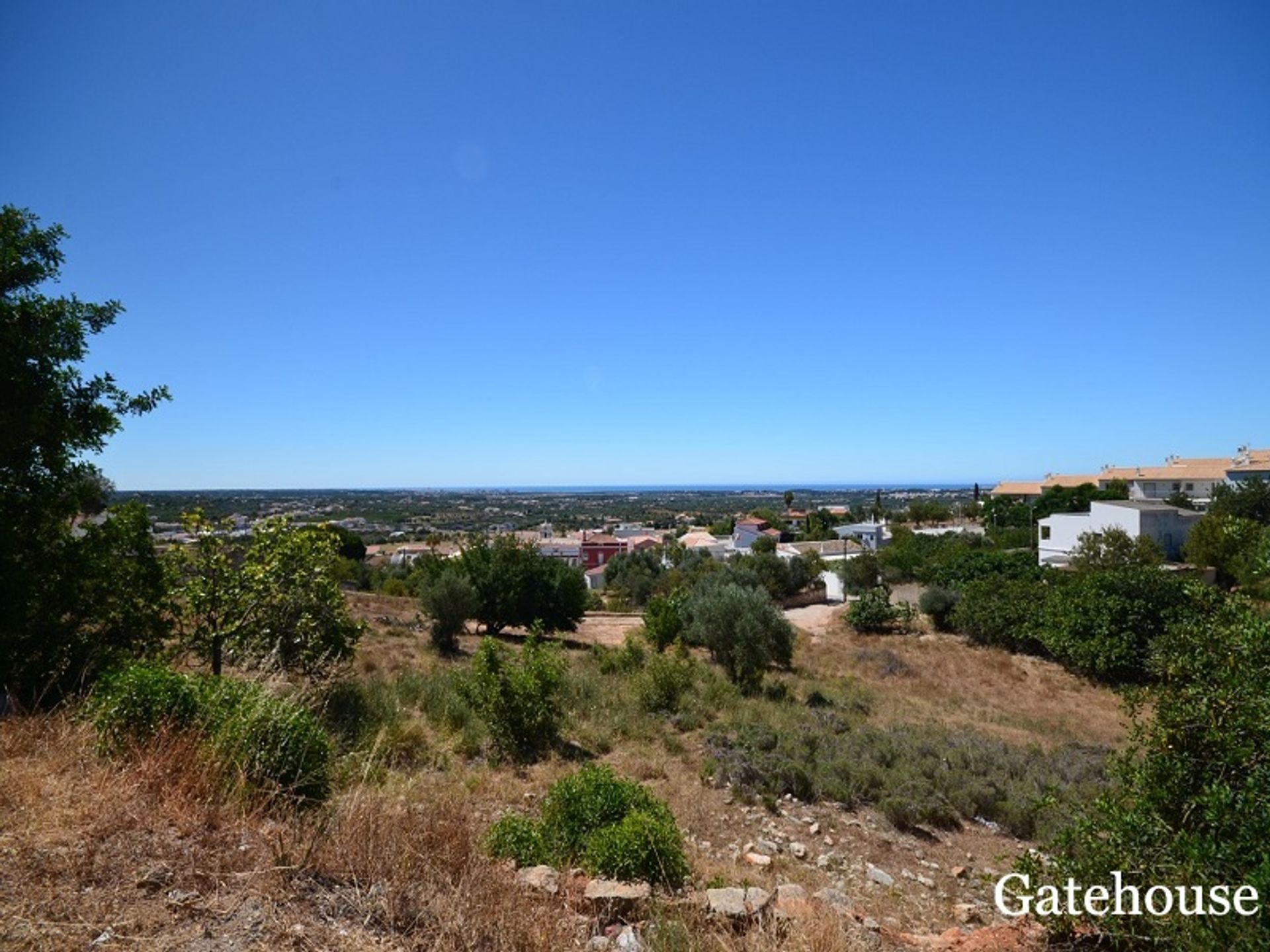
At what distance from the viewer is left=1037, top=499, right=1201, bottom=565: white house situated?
36.2 metres

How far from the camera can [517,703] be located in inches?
364

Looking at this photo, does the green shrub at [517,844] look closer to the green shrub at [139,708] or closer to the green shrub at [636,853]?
the green shrub at [636,853]

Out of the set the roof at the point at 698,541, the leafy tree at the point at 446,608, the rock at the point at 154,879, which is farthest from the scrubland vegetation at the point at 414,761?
the roof at the point at 698,541

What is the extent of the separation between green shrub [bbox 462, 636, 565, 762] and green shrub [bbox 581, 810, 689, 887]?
4445 millimetres

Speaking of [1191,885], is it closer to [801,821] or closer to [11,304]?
[801,821]

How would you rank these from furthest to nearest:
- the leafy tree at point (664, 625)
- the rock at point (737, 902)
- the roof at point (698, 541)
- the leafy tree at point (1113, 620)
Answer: the roof at point (698, 541), the leafy tree at point (664, 625), the leafy tree at point (1113, 620), the rock at point (737, 902)

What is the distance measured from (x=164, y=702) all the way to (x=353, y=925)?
271 cm

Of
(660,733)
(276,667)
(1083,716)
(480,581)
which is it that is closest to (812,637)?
(1083,716)

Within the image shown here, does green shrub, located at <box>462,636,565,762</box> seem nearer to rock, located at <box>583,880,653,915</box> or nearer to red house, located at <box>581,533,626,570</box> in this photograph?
rock, located at <box>583,880,653,915</box>

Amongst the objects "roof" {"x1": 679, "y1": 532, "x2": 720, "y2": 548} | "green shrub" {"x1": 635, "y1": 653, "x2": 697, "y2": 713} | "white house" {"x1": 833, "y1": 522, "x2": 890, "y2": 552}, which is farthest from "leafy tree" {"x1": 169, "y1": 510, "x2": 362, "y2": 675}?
"white house" {"x1": 833, "y1": 522, "x2": 890, "y2": 552}

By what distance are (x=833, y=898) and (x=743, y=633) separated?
1110cm

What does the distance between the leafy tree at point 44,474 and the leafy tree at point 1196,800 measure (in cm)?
840

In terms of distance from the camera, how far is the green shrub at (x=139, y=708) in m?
4.27

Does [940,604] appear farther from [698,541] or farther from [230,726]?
[698,541]
